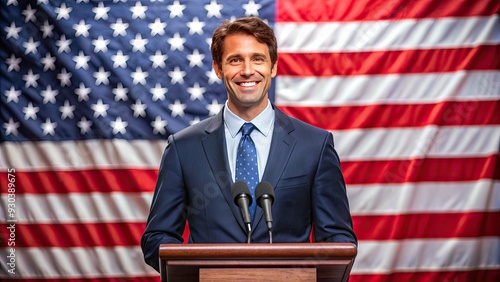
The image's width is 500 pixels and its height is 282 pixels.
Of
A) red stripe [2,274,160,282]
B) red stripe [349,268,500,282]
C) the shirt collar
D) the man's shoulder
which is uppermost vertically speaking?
the shirt collar

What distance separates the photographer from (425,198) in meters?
4.08

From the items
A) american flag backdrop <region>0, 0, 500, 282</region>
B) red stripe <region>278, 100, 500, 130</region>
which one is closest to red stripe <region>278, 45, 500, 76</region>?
american flag backdrop <region>0, 0, 500, 282</region>

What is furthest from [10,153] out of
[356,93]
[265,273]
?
[265,273]

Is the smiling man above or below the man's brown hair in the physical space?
below

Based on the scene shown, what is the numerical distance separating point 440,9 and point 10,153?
99.2 inches

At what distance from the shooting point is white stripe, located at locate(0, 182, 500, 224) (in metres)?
4.07

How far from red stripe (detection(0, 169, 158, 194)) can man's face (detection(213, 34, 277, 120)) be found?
1843 mm

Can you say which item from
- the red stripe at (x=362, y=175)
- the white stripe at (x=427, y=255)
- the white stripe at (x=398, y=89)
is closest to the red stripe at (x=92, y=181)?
the red stripe at (x=362, y=175)

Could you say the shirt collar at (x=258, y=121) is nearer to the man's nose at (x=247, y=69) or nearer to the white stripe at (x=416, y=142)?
the man's nose at (x=247, y=69)

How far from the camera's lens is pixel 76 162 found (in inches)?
163

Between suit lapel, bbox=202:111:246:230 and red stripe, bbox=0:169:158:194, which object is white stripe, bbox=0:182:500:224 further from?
suit lapel, bbox=202:111:246:230

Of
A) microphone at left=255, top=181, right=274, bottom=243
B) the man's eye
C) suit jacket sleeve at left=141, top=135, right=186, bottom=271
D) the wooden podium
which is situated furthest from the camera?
the man's eye

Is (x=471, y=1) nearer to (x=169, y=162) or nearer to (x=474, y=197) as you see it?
(x=474, y=197)

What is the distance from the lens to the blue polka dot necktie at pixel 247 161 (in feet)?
7.57
